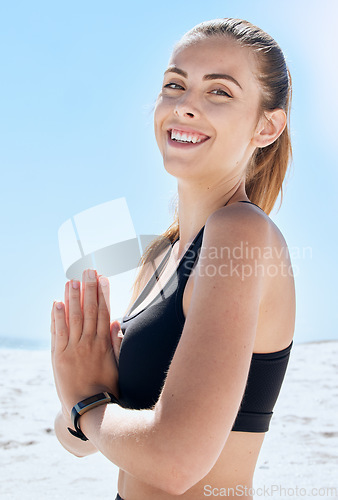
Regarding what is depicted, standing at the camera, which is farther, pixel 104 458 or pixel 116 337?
pixel 104 458

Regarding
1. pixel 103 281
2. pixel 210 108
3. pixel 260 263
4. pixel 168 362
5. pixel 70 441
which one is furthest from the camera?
pixel 70 441

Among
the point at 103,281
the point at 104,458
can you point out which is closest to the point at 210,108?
the point at 103,281

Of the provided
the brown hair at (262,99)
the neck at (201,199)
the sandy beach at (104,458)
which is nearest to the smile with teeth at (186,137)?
the neck at (201,199)

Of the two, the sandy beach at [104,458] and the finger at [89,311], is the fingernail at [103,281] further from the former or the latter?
the sandy beach at [104,458]

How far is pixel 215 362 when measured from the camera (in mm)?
1156

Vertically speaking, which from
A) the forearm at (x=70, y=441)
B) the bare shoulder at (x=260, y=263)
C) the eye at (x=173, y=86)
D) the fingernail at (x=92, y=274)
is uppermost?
the eye at (x=173, y=86)

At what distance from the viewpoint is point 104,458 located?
4980 millimetres

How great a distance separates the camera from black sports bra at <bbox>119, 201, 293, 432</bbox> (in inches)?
57.6

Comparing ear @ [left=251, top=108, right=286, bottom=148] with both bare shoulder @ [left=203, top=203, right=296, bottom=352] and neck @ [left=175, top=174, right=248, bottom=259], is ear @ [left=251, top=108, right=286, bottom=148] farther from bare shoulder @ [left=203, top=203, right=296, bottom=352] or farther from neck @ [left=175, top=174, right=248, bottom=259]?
bare shoulder @ [left=203, top=203, right=296, bottom=352]

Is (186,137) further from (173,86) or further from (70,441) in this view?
(70,441)

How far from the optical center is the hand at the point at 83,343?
158cm

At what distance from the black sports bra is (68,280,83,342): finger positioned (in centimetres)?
17

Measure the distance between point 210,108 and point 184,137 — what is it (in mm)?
126

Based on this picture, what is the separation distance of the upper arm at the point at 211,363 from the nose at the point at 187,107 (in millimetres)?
581
